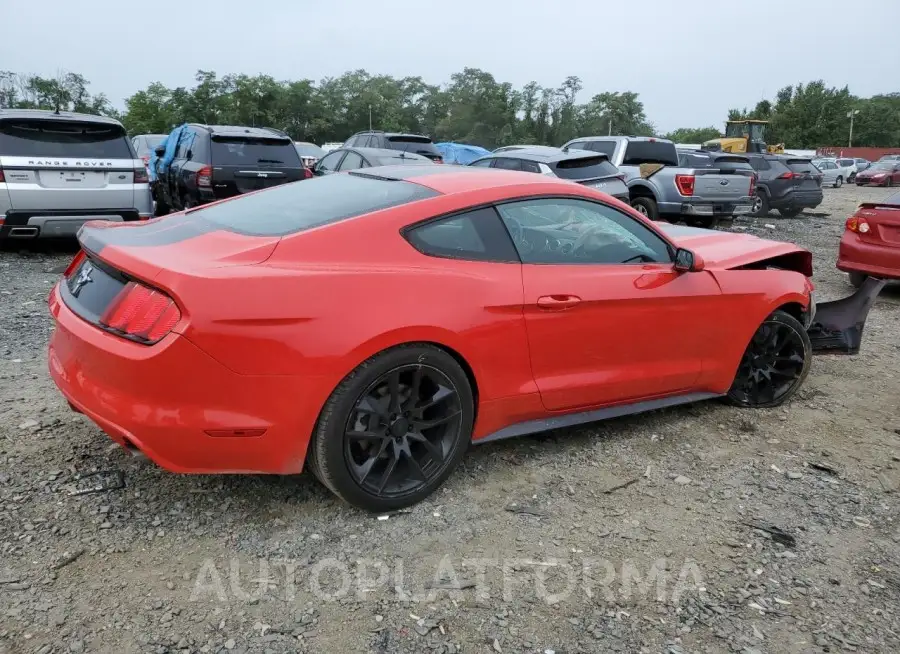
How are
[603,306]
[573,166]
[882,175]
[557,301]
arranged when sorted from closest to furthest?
[557,301]
[603,306]
[573,166]
[882,175]

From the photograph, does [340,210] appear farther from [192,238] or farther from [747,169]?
[747,169]

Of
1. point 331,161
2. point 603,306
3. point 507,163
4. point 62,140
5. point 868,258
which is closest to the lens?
point 603,306

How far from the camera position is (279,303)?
2.65 m

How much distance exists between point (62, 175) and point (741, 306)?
274 inches

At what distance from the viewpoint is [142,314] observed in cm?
263

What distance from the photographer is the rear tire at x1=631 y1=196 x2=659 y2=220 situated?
12.7m

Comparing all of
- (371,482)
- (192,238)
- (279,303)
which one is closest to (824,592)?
(371,482)

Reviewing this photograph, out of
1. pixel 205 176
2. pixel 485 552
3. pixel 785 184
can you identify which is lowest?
pixel 485 552

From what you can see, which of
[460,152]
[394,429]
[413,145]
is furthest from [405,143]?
[394,429]

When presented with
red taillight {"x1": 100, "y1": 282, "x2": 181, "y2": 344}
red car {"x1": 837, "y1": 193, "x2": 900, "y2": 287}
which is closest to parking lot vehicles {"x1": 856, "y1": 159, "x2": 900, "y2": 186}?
red car {"x1": 837, "y1": 193, "x2": 900, "y2": 287}

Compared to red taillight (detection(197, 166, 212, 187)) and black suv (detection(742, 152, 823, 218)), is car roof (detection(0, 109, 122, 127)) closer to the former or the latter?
red taillight (detection(197, 166, 212, 187))

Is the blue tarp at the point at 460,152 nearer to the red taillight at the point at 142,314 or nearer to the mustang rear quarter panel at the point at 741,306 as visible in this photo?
the mustang rear quarter panel at the point at 741,306

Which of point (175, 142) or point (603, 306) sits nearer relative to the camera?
point (603, 306)

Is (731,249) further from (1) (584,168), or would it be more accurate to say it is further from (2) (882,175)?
(2) (882,175)
